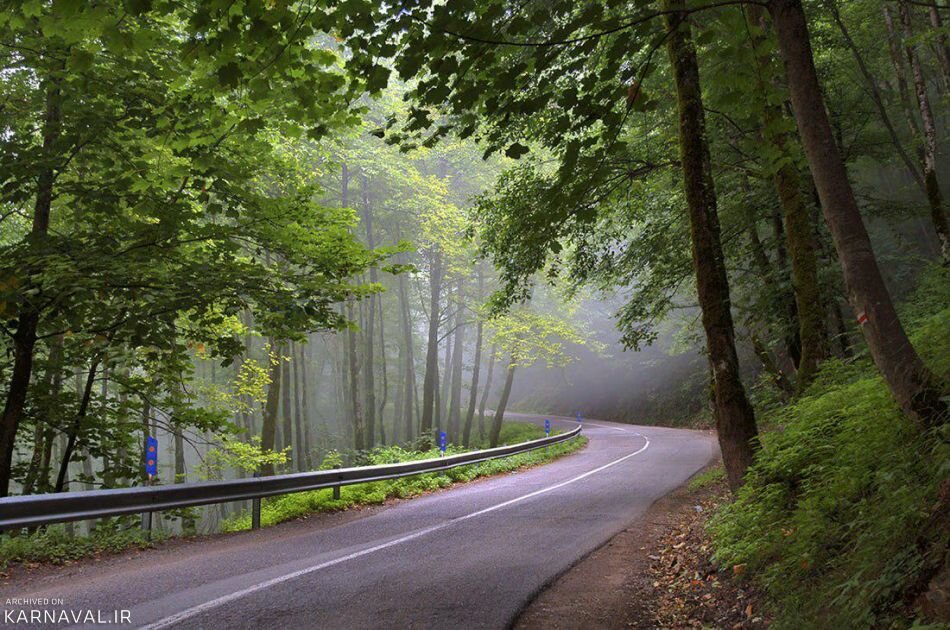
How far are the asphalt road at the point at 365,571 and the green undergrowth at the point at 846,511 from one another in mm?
2038

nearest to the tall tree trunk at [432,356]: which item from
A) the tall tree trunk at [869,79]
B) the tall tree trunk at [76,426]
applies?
the tall tree trunk at [76,426]

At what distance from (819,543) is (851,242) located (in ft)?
6.78

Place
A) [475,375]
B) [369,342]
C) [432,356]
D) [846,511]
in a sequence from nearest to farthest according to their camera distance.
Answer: [846,511], [432,356], [369,342], [475,375]

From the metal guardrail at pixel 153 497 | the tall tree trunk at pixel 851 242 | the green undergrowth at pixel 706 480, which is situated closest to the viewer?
the tall tree trunk at pixel 851 242

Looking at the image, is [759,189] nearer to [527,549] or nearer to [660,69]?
[660,69]

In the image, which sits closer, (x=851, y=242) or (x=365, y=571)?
(x=851, y=242)

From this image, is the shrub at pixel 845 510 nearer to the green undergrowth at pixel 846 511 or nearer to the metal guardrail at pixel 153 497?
the green undergrowth at pixel 846 511

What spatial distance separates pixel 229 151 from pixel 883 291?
22.8 ft

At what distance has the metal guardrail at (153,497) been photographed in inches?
211

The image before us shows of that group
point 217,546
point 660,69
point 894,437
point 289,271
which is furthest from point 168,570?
point 660,69

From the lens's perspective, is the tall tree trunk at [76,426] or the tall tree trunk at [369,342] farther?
the tall tree trunk at [369,342]

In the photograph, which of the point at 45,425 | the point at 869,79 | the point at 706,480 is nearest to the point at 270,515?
the point at 45,425

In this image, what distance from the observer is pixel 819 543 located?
12.4 ft

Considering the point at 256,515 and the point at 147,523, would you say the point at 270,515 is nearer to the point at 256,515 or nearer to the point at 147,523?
the point at 256,515
